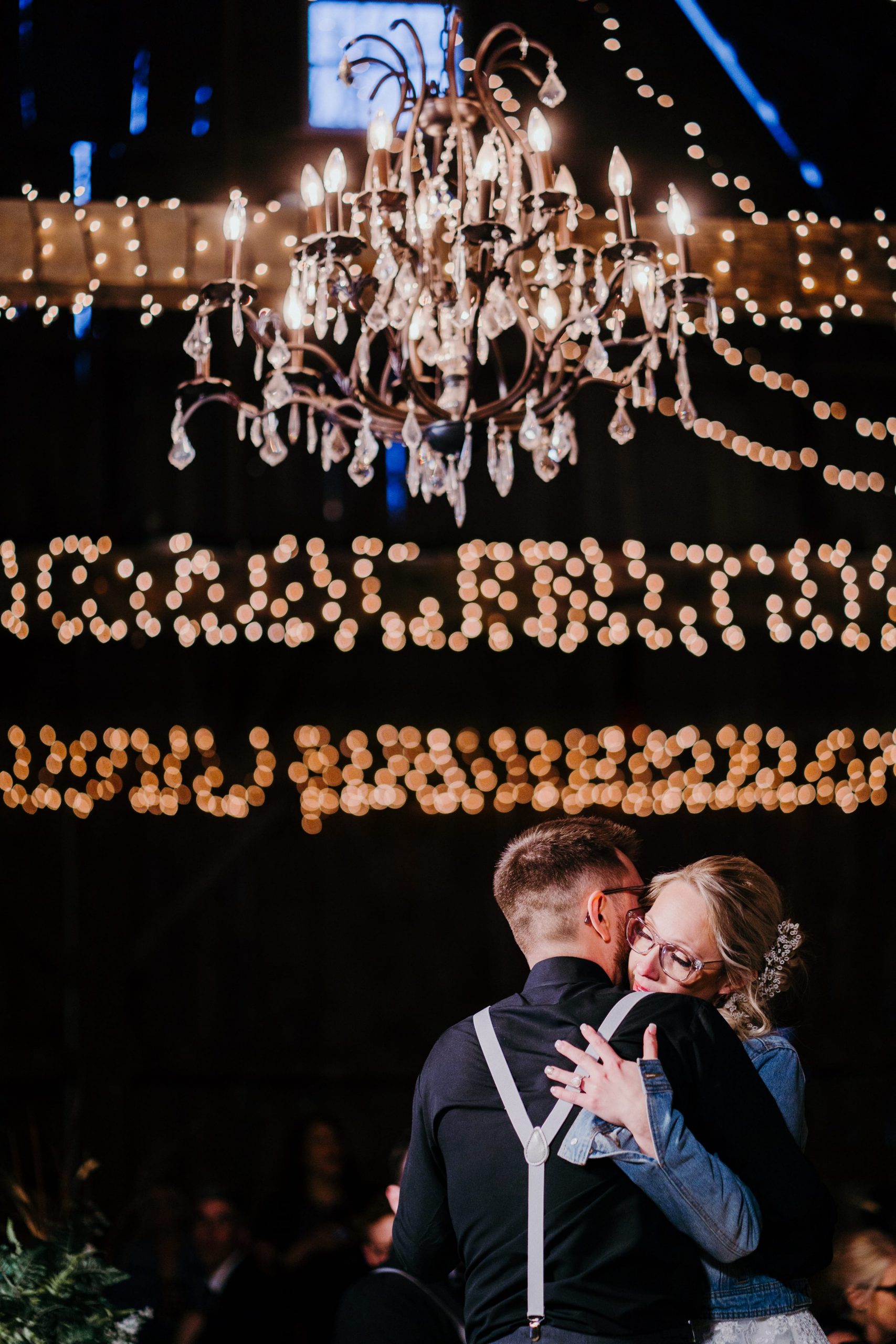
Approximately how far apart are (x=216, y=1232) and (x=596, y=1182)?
125 inches

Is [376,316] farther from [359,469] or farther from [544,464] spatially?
[544,464]

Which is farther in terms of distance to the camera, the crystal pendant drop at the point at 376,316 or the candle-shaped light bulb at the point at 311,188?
the candle-shaped light bulb at the point at 311,188

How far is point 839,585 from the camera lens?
5555mm

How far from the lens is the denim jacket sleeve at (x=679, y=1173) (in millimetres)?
1318

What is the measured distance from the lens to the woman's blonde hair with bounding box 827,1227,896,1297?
309cm

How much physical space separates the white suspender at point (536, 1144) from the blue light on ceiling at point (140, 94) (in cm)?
519

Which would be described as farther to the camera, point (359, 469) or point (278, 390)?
point (359, 469)

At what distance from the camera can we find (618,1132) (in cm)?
136

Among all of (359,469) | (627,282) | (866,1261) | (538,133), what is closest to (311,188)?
(538,133)

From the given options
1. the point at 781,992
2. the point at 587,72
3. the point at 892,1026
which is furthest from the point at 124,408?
the point at 781,992

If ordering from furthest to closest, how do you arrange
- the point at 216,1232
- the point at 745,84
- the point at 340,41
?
1. the point at 340,41
2. the point at 745,84
3. the point at 216,1232

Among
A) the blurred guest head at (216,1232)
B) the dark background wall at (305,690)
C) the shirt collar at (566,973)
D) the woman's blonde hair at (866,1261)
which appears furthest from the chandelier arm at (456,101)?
the blurred guest head at (216,1232)

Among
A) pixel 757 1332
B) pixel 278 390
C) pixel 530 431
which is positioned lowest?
pixel 757 1332

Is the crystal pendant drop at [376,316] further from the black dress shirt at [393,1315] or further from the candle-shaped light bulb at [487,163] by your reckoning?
the black dress shirt at [393,1315]
